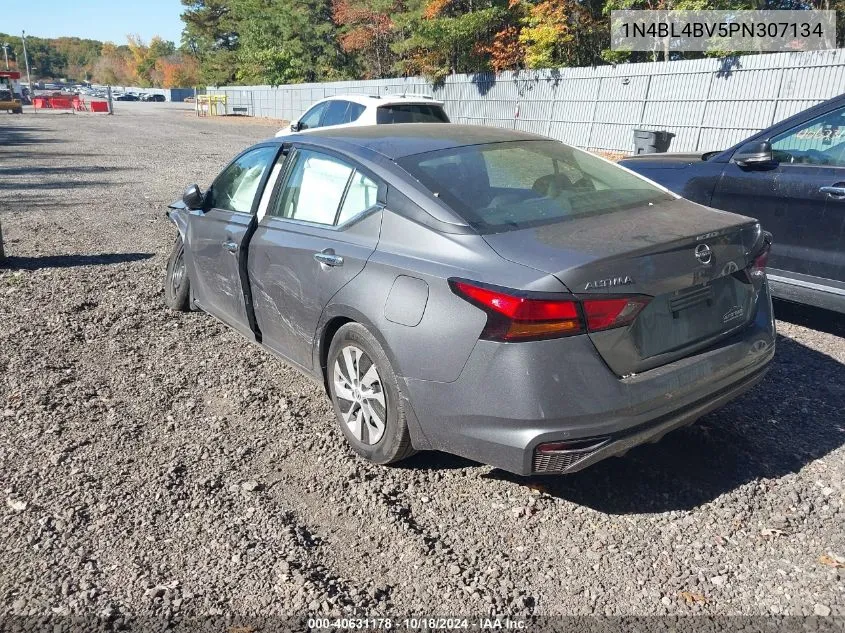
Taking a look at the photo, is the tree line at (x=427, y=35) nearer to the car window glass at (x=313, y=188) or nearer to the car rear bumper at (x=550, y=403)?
the car window glass at (x=313, y=188)

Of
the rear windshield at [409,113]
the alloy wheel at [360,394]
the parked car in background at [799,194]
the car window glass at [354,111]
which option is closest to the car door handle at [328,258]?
the alloy wheel at [360,394]

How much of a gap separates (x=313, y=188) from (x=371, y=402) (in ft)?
4.37

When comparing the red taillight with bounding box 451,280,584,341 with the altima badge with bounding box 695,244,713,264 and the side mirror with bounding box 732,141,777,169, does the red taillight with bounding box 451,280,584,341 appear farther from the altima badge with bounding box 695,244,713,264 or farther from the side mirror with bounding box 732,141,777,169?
the side mirror with bounding box 732,141,777,169

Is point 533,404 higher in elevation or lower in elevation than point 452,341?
lower

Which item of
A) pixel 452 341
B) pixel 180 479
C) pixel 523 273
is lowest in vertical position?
pixel 180 479

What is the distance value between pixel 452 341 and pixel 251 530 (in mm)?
1213

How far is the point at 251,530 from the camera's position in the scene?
305cm

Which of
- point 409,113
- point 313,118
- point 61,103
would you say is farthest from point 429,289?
point 61,103

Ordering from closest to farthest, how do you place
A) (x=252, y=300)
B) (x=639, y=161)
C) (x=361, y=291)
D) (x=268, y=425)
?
(x=361, y=291)
(x=268, y=425)
(x=252, y=300)
(x=639, y=161)

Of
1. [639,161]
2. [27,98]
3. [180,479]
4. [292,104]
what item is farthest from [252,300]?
[27,98]

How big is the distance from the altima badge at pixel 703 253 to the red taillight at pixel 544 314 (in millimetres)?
461

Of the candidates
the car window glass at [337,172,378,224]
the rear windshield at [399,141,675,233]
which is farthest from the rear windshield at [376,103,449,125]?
the car window glass at [337,172,378,224]

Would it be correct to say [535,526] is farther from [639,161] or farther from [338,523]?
[639,161]

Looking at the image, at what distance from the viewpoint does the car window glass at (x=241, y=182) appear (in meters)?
4.52
